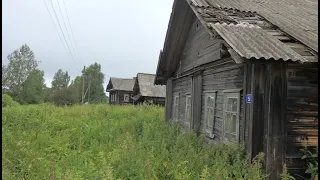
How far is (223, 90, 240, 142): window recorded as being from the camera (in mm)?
5566

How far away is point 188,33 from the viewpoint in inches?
384

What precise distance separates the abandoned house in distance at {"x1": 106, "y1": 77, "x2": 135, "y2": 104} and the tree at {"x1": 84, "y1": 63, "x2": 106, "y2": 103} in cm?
1517

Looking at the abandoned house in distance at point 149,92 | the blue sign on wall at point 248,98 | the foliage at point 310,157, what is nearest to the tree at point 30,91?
the abandoned house in distance at point 149,92

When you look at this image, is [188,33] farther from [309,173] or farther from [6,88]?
[6,88]

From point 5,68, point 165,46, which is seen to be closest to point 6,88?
point 5,68

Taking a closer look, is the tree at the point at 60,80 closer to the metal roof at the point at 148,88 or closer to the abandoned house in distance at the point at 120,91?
the abandoned house in distance at the point at 120,91

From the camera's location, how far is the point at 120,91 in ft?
143

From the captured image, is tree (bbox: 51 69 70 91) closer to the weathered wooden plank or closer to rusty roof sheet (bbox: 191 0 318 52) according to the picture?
the weathered wooden plank

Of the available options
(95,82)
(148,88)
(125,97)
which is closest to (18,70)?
(95,82)

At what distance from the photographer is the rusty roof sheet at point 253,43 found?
4.24 m

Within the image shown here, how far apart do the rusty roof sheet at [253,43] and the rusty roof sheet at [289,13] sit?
61 centimetres

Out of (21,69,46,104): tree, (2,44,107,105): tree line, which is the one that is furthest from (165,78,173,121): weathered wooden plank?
(21,69,46,104): tree

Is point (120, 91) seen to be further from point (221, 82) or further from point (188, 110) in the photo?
point (221, 82)

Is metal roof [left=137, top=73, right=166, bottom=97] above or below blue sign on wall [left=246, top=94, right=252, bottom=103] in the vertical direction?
above
